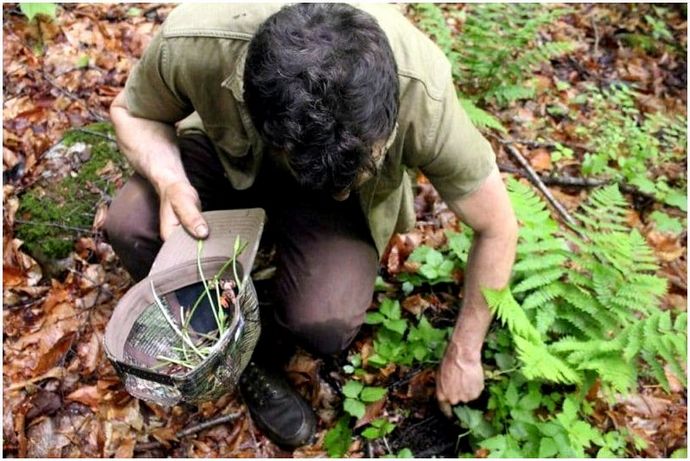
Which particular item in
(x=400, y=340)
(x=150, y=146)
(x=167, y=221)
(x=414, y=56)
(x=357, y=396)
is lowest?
(x=357, y=396)

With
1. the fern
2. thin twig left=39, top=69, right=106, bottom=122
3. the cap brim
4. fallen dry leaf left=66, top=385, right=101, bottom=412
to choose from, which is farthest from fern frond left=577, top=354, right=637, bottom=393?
thin twig left=39, top=69, right=106, bottom=122

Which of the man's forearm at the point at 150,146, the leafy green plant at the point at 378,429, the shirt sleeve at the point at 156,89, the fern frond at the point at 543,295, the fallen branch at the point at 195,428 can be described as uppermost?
the shirt sleeve at the point at 156,89

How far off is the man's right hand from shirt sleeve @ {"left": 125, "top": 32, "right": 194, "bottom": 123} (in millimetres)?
309

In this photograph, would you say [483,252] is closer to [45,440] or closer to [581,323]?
[581,323]

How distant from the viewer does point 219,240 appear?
2.44 metres

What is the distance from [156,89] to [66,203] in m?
1.35

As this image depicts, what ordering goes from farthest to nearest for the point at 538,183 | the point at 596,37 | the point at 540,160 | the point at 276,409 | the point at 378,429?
the point at 596,37 < the point at 540,160 < the point at 538,183 < the point at 276,409 < the point at 378,429

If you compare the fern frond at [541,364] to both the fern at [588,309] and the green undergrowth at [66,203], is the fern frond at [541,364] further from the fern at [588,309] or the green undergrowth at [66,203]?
the green undergrowth at [66,203]

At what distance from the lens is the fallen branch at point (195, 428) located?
3.00 meters

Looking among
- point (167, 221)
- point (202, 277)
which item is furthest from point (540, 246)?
point (167, 221)

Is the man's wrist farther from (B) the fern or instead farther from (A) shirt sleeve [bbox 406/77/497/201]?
(A) shirt sleeve [bbox 406/77/497/201]

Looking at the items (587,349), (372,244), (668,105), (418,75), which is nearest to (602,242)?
(587,349)

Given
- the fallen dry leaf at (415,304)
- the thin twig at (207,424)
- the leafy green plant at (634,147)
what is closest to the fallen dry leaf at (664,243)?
the leafy green plant at (634,147)

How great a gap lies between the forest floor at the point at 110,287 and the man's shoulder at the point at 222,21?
1.55 meters
